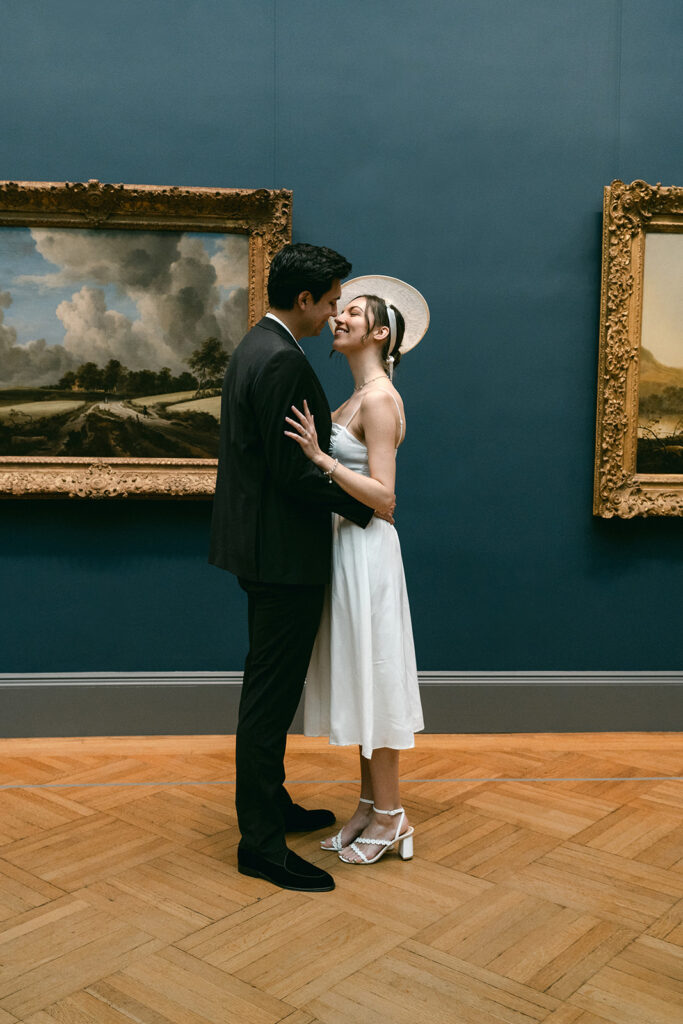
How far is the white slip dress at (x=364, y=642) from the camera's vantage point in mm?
2762

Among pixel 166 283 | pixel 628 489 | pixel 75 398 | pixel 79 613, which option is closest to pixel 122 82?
pixel 166 283

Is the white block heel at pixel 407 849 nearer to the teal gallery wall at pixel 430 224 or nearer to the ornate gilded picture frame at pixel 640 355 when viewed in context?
the teal gallery wall at pixel 430 224

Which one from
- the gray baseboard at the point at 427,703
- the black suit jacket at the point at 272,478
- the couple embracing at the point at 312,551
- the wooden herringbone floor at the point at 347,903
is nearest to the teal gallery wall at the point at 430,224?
the gray baseboard at the point at 427,703

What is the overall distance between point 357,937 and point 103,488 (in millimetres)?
2403

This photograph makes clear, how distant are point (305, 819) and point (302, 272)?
195 centimetres

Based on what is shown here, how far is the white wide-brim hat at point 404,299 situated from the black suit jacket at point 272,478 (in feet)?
2.00

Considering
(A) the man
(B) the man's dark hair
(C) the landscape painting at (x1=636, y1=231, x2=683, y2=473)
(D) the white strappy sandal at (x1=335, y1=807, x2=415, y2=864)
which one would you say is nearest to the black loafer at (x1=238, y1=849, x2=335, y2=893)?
(A) the man

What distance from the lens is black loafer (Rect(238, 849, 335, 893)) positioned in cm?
262

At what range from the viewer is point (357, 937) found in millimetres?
2340

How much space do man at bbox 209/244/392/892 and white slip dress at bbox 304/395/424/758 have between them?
3.5 inches

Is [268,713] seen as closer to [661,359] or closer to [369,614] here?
[369,614]

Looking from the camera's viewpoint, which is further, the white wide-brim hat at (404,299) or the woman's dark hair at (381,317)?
the white wide-brim hat at (404,299)

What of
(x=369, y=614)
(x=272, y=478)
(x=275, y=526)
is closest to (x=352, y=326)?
(x=272, y=478)

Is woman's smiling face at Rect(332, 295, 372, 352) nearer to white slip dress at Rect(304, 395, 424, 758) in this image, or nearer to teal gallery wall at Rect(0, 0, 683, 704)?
white slip dress at Rect(304, 395, 424, 758)
